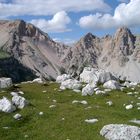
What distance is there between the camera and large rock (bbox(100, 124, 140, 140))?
25.8m

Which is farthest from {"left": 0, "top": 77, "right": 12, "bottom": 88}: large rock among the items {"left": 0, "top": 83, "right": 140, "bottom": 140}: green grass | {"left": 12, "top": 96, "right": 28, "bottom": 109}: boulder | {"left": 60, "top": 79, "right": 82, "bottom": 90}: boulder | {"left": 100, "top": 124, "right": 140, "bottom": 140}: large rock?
{"left": 100, "top": 124, "right": 140, "bottom": 140}: large rock

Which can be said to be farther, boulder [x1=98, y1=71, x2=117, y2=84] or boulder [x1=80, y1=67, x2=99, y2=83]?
boulder [x1=80, y1=67, x2=99, y2=83]

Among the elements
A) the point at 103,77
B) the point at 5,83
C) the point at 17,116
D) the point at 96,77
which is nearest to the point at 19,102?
the point at 17,116

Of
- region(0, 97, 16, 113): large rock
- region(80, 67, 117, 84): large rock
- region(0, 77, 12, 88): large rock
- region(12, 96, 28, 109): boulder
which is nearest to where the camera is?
region(0, 97, 16, 113): large rock

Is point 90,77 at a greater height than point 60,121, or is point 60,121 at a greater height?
point 60,121

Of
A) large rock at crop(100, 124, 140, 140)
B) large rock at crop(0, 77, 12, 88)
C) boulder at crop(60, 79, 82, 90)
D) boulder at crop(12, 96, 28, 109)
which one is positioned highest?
large rock at crop(100, 124, 140, 140)

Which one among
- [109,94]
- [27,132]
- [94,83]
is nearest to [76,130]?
[27,132]

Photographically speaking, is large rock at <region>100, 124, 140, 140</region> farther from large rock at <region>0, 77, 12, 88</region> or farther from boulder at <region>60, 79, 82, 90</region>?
large rock at <region>0, 77, 12, 88</region>

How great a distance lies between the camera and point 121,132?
2608cm

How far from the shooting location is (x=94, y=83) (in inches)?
2459

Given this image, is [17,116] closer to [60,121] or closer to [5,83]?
[60,121]

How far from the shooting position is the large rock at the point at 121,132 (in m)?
25.8

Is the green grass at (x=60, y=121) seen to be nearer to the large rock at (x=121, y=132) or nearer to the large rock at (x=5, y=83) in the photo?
the large rock at (x=121, y=132)

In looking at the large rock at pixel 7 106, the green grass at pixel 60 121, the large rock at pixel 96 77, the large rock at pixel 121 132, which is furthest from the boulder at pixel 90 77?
the large rock at pixel 121 132
